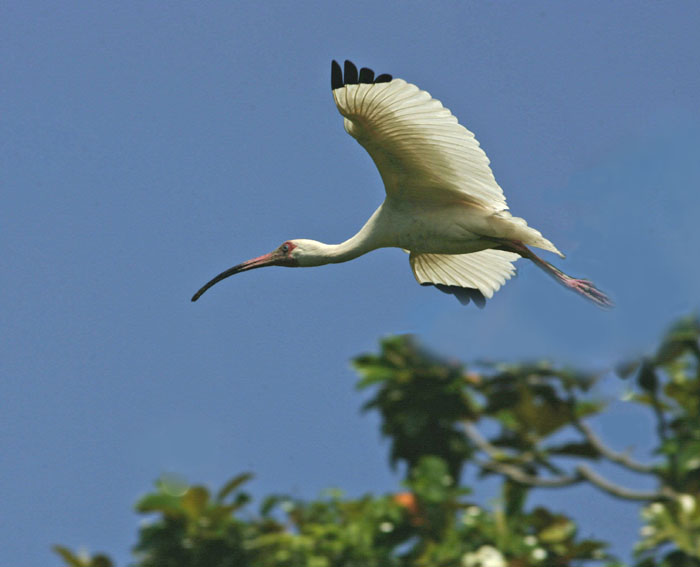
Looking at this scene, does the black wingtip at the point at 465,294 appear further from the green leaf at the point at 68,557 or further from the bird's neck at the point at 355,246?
the green leaf at the point at 68,557

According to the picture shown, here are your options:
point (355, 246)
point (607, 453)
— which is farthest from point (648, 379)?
point (355, 246)

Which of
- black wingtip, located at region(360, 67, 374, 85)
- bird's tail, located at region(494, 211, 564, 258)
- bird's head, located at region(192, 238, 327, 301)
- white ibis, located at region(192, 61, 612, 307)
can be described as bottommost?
bird's tail, located at region(494, 211, 564, 258)

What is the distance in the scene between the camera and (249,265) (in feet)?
34.9

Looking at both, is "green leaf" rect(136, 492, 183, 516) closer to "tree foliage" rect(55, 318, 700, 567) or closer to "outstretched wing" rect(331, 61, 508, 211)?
"tree foliage" rect(55, 318, 700, 567)

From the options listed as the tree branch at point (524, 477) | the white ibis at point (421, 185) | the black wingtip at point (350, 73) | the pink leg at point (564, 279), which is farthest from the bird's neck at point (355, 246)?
the tree branch at point (524, 477)

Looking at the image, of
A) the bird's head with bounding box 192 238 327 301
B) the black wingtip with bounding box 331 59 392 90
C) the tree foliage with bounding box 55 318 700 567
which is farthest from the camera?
the bird's head with bounding box 192 238 327 301

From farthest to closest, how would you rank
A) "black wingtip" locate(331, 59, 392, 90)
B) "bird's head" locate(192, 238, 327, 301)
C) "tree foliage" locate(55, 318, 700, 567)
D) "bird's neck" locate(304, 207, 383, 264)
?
"bird's head" locate(192, 238, 327, 301), "bird's neck" locate(304, 207, 383, 264), "black wingtip" locate(331, 59, 392, 90), "tree foliage" locate(55, 318, 700, 567)

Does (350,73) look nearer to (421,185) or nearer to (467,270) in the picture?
(421,185)

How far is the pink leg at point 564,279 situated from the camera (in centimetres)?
889

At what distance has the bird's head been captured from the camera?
9977mm

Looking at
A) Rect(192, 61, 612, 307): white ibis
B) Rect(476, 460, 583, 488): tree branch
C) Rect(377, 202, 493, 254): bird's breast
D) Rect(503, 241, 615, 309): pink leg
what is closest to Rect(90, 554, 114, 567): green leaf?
Rect(476, 460, 583, 488): tree branch

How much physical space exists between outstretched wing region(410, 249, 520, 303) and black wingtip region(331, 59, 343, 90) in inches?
101

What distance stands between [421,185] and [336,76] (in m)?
1.26

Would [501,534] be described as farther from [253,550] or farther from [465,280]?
[465,280]
